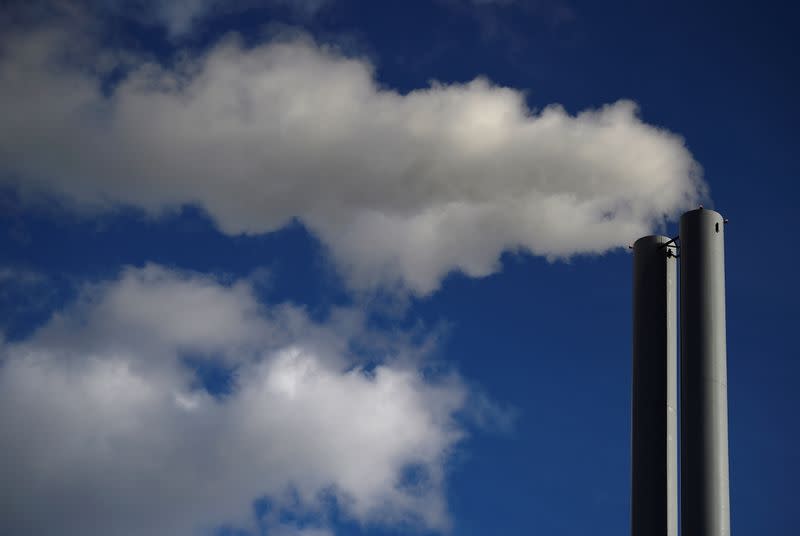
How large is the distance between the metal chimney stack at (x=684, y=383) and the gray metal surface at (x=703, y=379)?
35mm

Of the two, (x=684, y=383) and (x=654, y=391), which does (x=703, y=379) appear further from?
(x=654, y=391)

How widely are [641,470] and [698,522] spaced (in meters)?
3.85

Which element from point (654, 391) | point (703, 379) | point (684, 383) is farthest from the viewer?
point (654, 391)

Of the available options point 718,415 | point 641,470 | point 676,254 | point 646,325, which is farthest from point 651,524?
point 676,254

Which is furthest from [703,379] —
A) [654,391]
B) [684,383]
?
[654,391]

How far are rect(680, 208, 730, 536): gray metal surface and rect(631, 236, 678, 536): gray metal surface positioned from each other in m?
1.83

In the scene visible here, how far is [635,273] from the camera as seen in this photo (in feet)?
142

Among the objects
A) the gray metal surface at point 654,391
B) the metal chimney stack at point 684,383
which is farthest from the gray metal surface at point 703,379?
the gray metal surface at point 654,391

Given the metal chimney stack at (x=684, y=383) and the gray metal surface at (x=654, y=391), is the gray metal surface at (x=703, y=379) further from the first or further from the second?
the gray metal surface at (x=654, y=391)

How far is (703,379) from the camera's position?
1529 inches

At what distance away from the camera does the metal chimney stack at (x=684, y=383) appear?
37812 mm

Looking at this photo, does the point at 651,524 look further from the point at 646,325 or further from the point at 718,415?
the point at 646,325

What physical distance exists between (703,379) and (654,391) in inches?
117

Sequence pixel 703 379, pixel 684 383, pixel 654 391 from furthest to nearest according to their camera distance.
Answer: pixel 654 391 < pixel 684 383 < pixel 703 379
